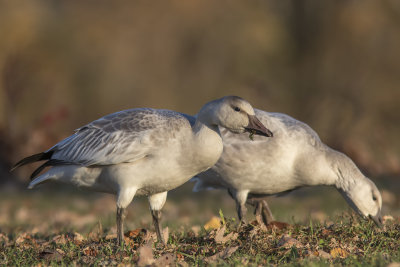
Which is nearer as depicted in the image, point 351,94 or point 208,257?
point 208,257

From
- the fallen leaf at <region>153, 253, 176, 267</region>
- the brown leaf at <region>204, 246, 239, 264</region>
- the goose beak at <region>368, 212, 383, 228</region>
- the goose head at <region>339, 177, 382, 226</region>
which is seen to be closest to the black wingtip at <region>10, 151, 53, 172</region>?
the fallen leaf at <region>153, 253, 176, 267</region>

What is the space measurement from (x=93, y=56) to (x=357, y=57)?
36.9ft

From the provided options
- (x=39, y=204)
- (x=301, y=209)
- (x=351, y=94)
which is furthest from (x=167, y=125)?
(x=351, y=94)

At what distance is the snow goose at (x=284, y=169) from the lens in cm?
703

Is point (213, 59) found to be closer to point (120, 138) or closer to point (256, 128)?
point (120, 138)

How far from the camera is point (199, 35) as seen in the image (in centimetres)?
2630

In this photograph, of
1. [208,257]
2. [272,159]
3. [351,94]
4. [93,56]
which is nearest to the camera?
[208,257]

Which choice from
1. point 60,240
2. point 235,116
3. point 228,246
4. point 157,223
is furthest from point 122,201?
point 235,116

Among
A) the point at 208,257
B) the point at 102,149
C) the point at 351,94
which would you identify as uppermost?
the point at 102,149

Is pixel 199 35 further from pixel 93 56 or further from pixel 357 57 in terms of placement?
pixel 357 57

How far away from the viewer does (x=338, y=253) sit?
494 centimetres

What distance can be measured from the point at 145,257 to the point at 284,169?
9.32 feet

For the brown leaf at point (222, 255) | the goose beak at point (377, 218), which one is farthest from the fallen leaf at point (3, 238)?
the goose beak at point (377, 218)

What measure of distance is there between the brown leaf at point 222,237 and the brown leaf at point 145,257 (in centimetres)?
88
